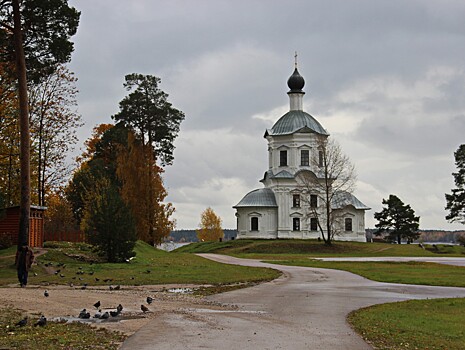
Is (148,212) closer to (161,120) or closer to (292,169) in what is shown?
(161,120)

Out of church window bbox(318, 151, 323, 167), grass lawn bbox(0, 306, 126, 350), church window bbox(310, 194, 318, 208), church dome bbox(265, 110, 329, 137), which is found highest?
church dome bbox(265, 110, 329, 137)

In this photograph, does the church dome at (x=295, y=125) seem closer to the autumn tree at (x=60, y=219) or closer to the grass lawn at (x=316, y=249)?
the grass lawn at (x=316, y=249)

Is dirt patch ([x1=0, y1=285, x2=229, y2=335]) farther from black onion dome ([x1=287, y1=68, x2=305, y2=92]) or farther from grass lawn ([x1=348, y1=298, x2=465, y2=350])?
black onion dome ([x1=287, y1=68, x2=305, y2=92])

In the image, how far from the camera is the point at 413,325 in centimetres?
1435

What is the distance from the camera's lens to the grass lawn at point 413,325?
12.2 meters

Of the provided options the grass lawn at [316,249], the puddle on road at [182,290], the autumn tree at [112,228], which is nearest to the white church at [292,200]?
the grass lawn at [316,249]

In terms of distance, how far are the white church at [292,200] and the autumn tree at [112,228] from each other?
4063 cm

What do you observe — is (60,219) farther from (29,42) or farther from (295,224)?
(29,42)

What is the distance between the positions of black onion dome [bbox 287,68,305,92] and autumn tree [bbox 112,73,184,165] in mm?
22131

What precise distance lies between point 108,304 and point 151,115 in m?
45.3

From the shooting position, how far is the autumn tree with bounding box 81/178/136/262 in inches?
1339

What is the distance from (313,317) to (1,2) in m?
20.6

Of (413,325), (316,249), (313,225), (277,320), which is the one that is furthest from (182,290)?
(313,225)

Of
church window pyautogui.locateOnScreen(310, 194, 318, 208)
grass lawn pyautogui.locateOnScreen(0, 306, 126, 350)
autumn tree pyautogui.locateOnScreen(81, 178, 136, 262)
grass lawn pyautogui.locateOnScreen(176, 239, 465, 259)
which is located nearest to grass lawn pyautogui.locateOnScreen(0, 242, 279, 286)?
autumn tree pyautogui.locateOnScreen(81, 178, 136, 262)
